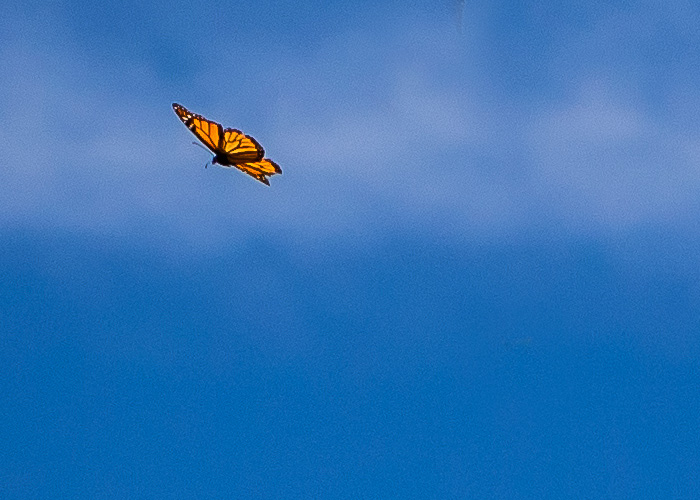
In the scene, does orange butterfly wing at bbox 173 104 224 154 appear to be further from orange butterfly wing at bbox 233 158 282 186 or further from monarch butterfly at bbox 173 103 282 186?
orange butterfly wing at bbox 233 158 282 186

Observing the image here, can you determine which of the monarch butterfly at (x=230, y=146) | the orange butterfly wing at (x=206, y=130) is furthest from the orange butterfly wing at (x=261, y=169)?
the orange butterfly wing at (x=206, y=130)

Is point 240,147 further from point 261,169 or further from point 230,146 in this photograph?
point 261,169

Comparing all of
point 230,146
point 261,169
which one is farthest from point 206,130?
point 261,169

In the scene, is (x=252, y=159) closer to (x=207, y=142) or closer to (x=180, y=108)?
(x=207, y=142)

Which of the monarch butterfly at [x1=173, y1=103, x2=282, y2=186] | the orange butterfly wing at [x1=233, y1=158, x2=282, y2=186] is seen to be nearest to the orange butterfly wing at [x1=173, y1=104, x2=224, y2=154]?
→ the monarch butterfly at [x1=173, y1=103, x2=282, y2=186]

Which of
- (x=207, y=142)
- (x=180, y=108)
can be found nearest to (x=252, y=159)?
(x=207, y=142)

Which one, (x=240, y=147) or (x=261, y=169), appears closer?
(x=240, y=147)

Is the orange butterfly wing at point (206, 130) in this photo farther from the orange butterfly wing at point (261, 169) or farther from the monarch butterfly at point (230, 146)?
the orange butterfly wing at point (261, 169)
